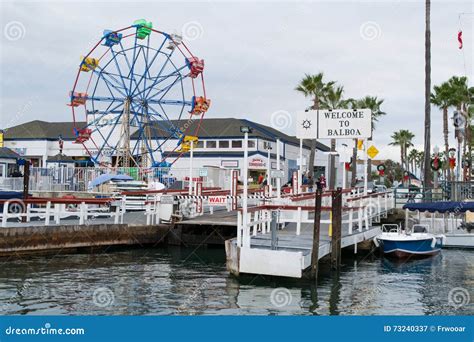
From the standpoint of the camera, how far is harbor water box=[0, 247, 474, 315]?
1255 centimetres

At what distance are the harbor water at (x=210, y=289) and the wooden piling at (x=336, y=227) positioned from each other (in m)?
0.49

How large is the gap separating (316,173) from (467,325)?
64.0 metres

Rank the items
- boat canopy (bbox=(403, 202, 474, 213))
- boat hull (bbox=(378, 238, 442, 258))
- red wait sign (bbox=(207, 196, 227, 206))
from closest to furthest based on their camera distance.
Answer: boat hull (bbox=(378, 238, 442, 258)) → boat canopy (bbox=(403, 202, 474, 213)) → red wait sign (bbox=(207, 196, 227, 206))

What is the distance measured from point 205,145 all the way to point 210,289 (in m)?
49.1

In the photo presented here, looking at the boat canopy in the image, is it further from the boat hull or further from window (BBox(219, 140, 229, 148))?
window (BBox(219, 140, 229, 148))

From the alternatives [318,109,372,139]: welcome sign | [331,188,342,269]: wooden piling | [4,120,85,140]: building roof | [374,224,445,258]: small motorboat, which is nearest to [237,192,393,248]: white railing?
[331,188,342,269]: wooden piling

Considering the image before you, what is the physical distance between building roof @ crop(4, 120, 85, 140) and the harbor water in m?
48.6

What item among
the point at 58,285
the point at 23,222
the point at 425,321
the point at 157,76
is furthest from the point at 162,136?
the point at 425,321

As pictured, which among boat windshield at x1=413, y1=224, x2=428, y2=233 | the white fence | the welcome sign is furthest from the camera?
the white fence

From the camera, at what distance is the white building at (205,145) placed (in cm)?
6094

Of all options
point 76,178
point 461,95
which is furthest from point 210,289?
point 461,95

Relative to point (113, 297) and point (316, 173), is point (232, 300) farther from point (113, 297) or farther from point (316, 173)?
point (316, 173)

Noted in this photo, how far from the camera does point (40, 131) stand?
221 feet

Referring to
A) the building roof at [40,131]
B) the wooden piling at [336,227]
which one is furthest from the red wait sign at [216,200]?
the building roof at [40,131]
